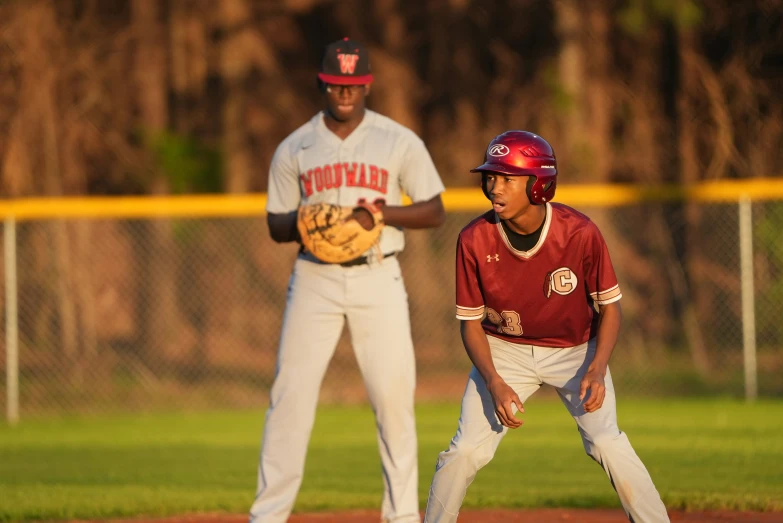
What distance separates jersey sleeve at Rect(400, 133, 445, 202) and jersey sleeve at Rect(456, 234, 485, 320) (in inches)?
41.0

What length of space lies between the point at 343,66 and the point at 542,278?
1627 mm

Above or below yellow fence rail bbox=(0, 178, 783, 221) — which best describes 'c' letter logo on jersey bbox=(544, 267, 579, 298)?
above

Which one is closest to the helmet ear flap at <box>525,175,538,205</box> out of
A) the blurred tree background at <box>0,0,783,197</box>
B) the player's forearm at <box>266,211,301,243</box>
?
the player's forearm at <box>266,211,301,243</box>

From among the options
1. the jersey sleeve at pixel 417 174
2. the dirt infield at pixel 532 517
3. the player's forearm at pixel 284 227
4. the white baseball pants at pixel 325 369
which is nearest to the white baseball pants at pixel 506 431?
the white baseball pants at pixel 325 369

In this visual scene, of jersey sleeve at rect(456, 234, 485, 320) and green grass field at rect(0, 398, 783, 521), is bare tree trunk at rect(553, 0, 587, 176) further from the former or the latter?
jersey sleeve at rect(456, 234, 485, 320)

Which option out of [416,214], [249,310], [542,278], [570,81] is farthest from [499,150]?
[570,81]

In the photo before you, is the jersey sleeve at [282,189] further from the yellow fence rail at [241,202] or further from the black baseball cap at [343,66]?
the yellow fence rail at [241,202]

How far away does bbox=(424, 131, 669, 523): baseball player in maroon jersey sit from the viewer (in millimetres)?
4723

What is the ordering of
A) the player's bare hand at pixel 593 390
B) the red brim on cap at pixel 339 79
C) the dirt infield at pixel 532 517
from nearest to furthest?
1. the player's bare hand at pixel 593 390
2. the red brim on cap at pixel 339 79
3. the dirt infield at pixel 532 517

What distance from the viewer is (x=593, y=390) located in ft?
15.2

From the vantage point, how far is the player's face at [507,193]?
4848 millimetres

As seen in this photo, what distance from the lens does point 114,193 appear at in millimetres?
22141

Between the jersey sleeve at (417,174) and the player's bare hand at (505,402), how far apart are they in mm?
1562

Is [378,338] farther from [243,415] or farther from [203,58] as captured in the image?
[203,58]
